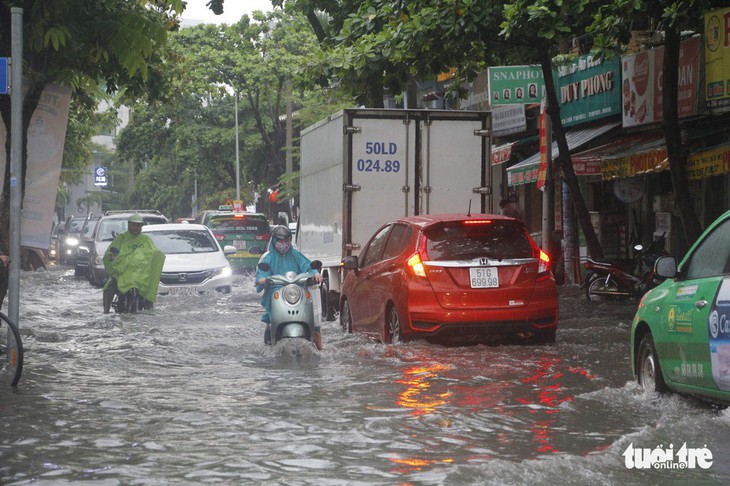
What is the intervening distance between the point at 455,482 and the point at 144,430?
2.61m

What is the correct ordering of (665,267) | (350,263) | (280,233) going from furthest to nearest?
(350,263) → (280,233) → (665,267)

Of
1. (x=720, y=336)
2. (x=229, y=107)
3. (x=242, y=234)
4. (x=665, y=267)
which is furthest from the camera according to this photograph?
(x=229, y=107)

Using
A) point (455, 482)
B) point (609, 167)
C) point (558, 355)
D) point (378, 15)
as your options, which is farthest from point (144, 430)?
point (609, 167)

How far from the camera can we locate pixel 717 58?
17.6m

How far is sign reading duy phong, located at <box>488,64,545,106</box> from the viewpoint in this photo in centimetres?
2095

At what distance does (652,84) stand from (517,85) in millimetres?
2366

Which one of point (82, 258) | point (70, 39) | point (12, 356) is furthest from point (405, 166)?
point (82, 258)

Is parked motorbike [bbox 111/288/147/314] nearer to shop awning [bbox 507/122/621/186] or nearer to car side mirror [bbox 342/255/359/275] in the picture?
car side mirror [bbox 342/255/359/275]

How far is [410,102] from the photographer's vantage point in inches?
1021

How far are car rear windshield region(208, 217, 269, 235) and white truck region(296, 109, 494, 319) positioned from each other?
12650mm

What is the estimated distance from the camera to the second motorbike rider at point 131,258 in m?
17.9

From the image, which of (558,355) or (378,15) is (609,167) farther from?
(558,355)

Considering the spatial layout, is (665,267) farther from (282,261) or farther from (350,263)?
(350,263)

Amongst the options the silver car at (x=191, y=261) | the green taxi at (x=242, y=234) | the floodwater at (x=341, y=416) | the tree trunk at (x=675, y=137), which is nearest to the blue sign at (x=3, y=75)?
the floodwater at (x=341, y=416)
